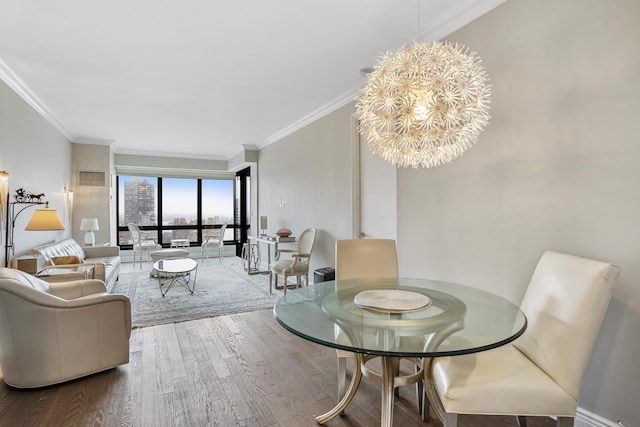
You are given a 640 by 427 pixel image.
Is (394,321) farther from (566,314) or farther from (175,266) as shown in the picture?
(175,266)

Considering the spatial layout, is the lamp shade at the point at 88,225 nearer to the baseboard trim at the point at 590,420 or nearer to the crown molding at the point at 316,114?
the crown molding at the point at 316,114

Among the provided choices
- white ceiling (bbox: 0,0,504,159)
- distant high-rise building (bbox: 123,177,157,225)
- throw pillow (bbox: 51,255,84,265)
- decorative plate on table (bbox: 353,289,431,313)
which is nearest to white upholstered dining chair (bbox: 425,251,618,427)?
decorative plate on table (bbox: 353,289,431,313)

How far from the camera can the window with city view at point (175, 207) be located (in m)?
8.41

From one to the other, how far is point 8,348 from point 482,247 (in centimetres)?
334

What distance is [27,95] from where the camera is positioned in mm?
3941

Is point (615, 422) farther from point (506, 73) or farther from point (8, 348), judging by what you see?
point (8, 348)

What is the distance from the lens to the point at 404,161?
5.96 ft

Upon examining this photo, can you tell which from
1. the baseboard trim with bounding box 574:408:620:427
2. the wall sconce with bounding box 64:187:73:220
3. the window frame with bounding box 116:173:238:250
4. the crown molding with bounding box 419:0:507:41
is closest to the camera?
the baseboard trim with bounding box 574:408:620:427

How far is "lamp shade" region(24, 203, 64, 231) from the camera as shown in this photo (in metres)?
3.62

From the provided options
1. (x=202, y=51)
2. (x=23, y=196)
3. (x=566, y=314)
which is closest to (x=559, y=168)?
(x=566, y=314)

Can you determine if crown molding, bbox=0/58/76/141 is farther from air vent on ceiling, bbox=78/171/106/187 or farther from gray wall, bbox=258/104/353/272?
gray wall, bbox=258/104/353/272

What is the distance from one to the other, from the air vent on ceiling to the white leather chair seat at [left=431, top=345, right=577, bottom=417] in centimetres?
720

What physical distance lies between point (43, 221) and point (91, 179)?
3.30 meters

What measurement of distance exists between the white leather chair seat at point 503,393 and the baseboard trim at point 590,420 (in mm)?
633
